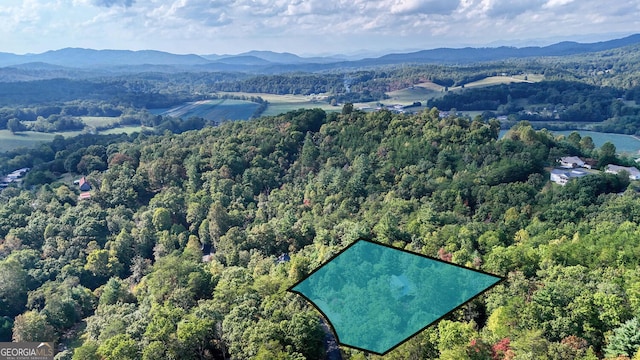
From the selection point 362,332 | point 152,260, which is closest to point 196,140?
point 152,260

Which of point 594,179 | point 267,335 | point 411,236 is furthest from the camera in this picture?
point 594,179

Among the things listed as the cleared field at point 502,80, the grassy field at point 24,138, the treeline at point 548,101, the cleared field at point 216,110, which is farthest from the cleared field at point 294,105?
the cleared field at point 502,80

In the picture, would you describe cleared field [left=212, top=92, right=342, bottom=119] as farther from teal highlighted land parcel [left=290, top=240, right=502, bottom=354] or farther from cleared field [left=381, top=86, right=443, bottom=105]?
teal highlighted land parcel [left=290, top=240, right=502, bottom=354]

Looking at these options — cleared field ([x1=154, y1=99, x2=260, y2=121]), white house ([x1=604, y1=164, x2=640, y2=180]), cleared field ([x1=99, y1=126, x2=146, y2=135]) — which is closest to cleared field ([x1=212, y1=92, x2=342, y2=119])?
cleared field ([x1=154, y1=99, x2=260, y2=121])

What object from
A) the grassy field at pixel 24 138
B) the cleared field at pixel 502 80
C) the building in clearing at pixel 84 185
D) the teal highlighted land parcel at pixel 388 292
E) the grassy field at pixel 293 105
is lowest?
the building in clearing at pixel 84 185

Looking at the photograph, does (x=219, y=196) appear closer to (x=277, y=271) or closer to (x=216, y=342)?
(x=277, y=271)

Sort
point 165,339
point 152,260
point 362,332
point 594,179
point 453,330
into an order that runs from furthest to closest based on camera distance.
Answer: point 152,260, point 594,179, point 165,339, point 453,330, point 362,332

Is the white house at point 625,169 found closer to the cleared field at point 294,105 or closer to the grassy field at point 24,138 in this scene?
the cleared field at point 294,105
